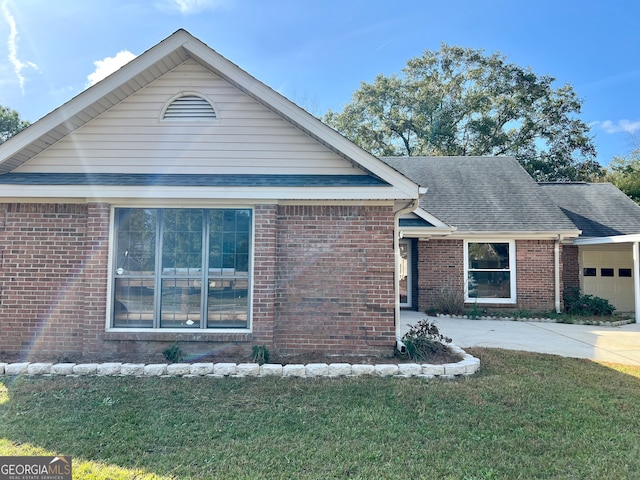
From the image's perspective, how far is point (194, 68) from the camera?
6.49 m

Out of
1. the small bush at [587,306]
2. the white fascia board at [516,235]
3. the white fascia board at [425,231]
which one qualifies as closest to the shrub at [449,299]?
the white fascia board at [516,235]

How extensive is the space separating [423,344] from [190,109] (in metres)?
5.41

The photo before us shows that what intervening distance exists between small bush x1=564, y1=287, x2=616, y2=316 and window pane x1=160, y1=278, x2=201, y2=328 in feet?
38.1

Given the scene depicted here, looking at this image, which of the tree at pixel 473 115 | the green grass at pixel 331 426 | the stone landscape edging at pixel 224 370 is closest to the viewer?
the green grass at pixel 331 426

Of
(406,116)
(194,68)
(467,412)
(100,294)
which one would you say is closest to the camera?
(467,412)

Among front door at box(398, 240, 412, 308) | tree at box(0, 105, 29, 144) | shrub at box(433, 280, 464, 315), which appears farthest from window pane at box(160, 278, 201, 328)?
tree at box(0, 105, 29, 144)

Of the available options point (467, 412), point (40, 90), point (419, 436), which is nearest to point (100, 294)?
point (419, 436)

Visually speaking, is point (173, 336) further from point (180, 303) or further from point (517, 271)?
point (517, 271)

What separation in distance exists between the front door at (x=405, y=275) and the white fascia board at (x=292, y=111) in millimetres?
7472

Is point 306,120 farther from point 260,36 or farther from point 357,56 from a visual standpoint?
point 357,56

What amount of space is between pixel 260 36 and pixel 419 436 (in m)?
16.0

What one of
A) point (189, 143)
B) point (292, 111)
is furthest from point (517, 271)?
point (189, 143)

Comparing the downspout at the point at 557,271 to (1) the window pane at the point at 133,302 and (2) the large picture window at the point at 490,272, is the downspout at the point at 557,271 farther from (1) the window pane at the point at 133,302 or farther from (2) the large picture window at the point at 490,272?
(1) the window pane at the point at 133,302

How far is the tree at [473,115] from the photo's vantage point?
2812 cm
